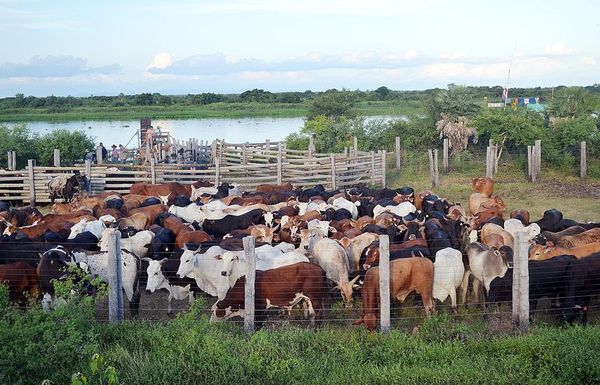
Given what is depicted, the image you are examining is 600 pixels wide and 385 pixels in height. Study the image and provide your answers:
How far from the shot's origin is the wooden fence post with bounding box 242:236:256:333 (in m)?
8.84

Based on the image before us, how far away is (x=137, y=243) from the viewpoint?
12438mm

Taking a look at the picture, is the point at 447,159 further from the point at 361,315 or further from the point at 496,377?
the point at 496,377

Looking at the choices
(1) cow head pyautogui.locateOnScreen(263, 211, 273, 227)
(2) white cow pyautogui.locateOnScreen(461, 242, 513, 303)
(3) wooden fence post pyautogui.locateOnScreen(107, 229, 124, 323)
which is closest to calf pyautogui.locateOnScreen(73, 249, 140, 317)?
(3) wooden fence post pyautogui.locateOnScreen(107, 229, 124, 323)

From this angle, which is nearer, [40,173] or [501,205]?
[501,205]

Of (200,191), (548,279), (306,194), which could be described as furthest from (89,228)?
(548,279)

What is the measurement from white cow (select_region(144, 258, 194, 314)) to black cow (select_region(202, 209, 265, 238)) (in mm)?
3457

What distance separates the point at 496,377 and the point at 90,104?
110511 millimetres

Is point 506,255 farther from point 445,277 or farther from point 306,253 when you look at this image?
point 306,253

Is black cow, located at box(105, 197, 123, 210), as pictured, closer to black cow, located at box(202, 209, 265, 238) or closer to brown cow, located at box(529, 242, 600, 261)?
black cow, located at box(202, 209, 265, 238)

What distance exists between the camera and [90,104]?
11075 centimetres

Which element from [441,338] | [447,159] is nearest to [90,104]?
[447,159]

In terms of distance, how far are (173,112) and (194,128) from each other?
2903 cm

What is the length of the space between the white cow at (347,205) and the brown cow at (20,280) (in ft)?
24.1

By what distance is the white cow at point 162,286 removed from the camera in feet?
34.8
